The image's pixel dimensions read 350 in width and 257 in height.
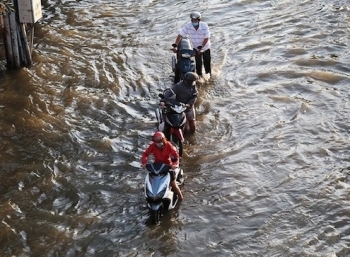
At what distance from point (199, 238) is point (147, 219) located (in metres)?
0.88

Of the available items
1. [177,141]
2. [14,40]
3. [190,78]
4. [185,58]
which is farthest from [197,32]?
[14,40]

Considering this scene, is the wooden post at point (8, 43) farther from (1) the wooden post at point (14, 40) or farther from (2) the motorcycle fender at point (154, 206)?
(2) the motorcycle fender at point (154, 206)

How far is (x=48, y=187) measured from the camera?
31.8ft

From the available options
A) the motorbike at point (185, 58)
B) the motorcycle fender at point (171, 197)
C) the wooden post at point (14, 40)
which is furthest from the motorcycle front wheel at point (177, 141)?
the wooden post at point (14, 40)

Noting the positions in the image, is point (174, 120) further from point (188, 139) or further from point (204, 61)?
point (204, 61)

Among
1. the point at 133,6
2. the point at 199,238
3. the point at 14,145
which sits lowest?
the point at 199,238

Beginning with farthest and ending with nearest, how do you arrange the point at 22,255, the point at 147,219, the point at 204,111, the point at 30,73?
the point at 30,73 < the point at 204,111 < the point at 147,219 < the point at 22,255

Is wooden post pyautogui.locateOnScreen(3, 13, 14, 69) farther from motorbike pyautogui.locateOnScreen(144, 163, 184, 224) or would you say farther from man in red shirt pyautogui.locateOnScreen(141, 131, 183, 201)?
motorbike pyautogui.locateOnScreen(144, 163, 184, 224)

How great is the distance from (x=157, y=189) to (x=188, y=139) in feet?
9.18

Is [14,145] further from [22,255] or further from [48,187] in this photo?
[22,255]

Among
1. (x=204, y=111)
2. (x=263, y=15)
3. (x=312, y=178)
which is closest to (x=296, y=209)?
(x=312, y=178)

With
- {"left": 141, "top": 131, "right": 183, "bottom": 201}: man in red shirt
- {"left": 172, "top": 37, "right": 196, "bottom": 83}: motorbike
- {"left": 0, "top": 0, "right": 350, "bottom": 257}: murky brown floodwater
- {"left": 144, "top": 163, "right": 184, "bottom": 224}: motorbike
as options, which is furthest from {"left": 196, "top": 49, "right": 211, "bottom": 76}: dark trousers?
{"left": 144, "top": 163, "right": 184, "bottom": 224}: motorbike

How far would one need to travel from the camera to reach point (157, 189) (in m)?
8.53

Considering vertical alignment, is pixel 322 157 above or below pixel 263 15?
below
